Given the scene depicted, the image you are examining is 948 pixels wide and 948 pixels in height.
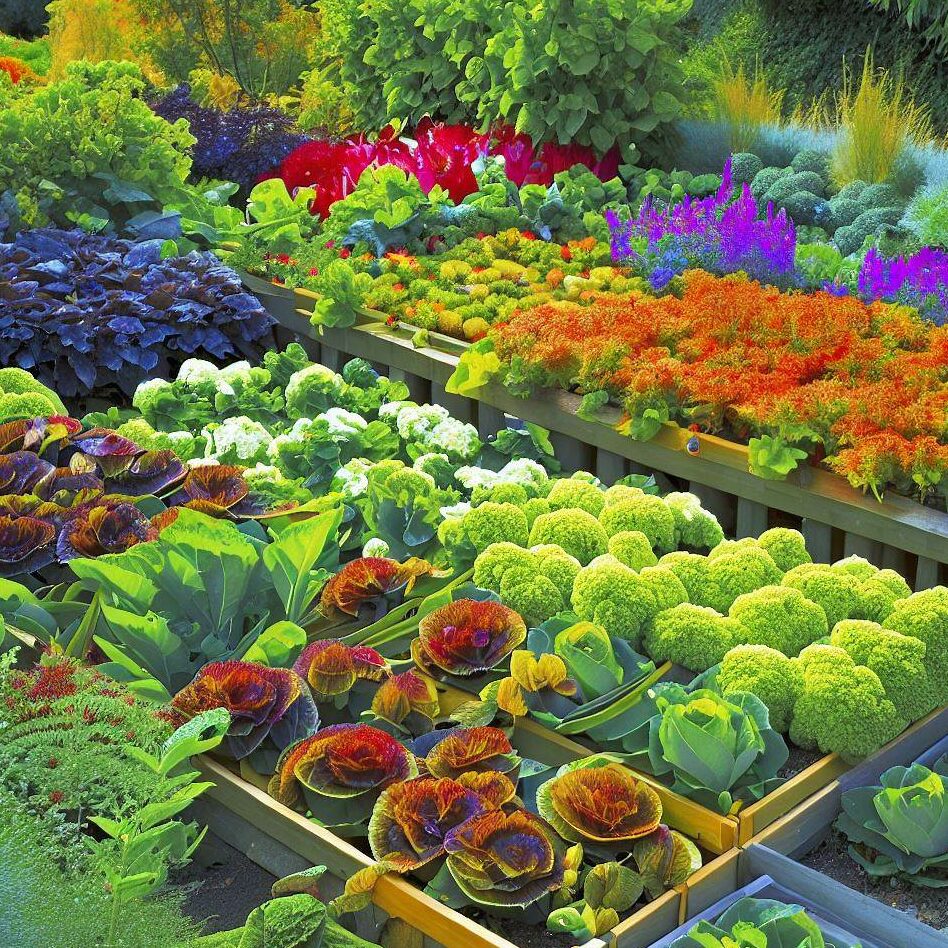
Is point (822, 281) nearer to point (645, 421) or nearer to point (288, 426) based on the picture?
point (645, 421)

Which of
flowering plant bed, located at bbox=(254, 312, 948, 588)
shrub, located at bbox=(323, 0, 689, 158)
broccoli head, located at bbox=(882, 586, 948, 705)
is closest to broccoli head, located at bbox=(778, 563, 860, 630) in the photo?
broccoli head, located at bbox=(882, 586, 948, 705)

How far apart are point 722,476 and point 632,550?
3.07ft

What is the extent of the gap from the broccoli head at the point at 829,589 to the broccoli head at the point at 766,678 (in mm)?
309

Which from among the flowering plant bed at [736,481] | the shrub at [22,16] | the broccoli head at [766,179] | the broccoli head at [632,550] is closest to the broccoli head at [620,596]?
the broccoli head at [632,550]

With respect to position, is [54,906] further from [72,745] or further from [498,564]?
[498,564]

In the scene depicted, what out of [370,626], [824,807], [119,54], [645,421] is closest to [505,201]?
[645,421]

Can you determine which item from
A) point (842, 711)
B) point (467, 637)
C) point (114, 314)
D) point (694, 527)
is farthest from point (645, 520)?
point (114, 314)

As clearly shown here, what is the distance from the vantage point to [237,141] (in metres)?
8.24

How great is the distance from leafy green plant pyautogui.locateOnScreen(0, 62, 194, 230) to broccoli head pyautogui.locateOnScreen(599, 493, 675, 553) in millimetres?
3782

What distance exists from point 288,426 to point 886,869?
99.2 inches

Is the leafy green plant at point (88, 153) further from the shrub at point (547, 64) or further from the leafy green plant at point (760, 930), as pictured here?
the leafy green plant at point (760, 930)

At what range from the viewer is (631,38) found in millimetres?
6938

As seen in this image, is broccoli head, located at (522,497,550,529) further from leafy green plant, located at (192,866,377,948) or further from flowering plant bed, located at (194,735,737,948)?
leafy green plant, located at (192,866,377,948)

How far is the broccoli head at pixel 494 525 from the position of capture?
3.21 meters
